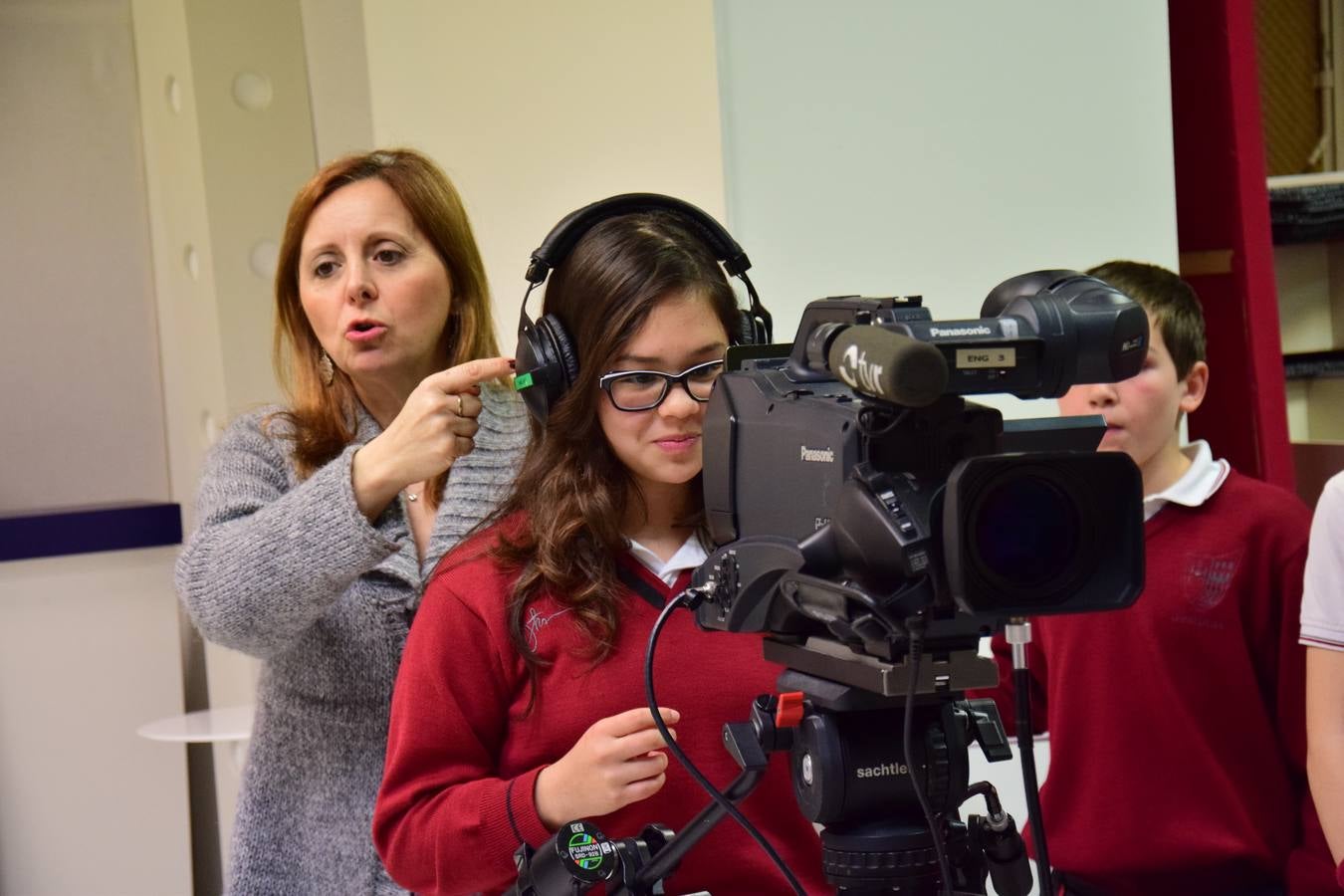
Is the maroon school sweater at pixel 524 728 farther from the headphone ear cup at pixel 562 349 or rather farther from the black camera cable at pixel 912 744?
the black camera cable at pixel 912 744

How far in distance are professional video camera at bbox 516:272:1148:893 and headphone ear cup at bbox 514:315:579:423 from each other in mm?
317

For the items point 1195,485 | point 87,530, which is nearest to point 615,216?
point 1195,485

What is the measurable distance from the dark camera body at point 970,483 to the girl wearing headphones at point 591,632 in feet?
1.14

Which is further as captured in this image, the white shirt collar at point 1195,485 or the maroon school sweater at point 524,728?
the white shirt collar at point 1195,485

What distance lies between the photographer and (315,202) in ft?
4.76

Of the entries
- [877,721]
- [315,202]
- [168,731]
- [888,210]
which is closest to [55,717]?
[168,731]

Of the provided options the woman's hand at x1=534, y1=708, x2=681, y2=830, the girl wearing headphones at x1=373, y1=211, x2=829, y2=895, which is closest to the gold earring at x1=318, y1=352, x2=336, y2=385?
the girl wearing headphones at x1=373, y1=211, x2=829, y2=895

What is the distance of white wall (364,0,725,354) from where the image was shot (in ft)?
6.17

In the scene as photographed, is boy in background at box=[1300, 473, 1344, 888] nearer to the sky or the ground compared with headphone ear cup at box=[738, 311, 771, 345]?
nearer to the ground

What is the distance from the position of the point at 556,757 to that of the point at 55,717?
6.58 ft

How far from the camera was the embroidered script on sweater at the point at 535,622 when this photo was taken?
3.89 ft

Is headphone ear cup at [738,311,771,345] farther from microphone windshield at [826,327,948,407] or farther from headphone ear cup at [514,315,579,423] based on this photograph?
microphone windshield at [826,327,948,407]

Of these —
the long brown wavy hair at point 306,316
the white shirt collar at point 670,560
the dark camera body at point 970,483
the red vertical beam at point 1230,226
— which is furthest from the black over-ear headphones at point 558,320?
the red vertical beam at point 1230,226

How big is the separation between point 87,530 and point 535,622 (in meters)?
2.00
